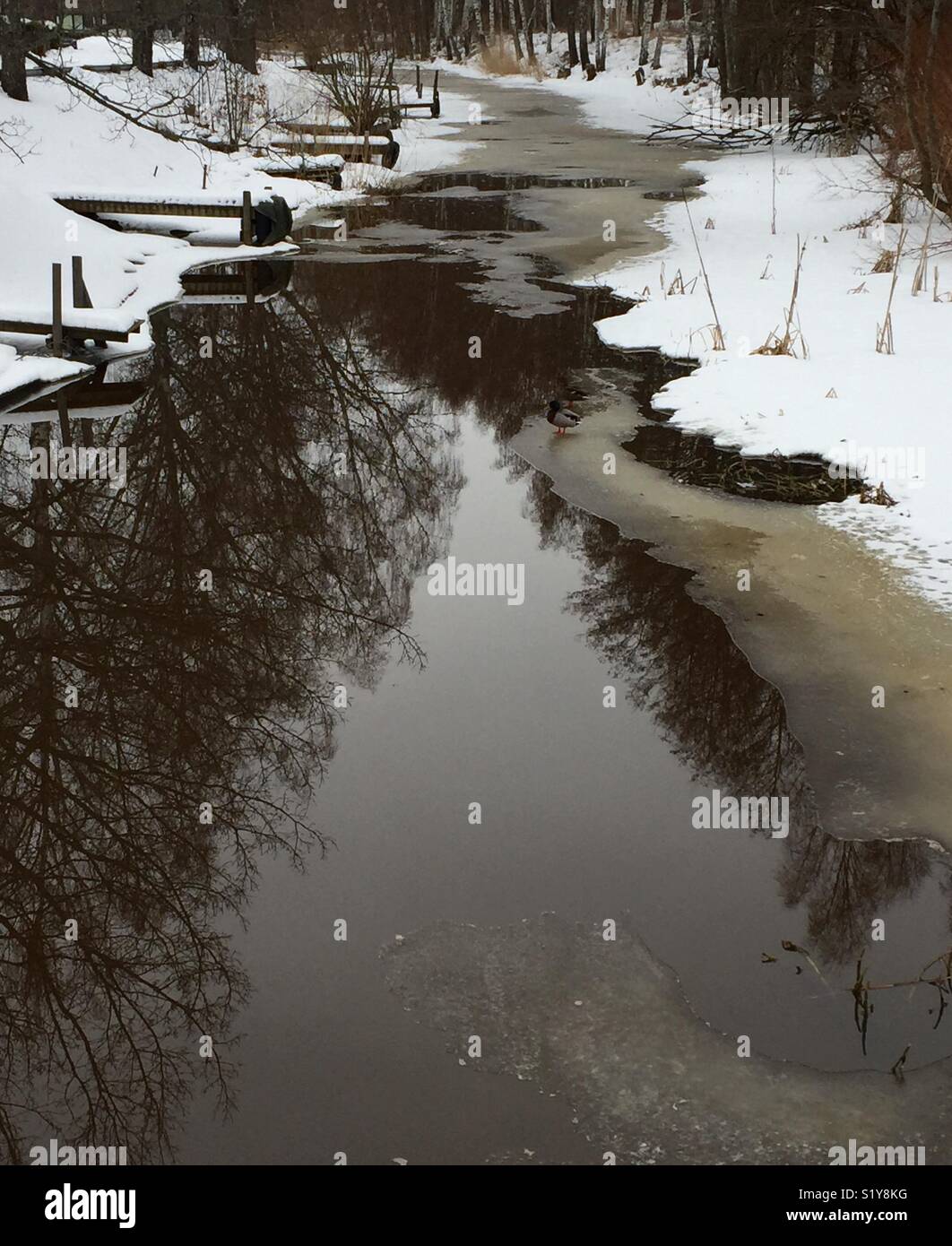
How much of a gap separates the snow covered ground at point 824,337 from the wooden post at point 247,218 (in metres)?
5.72

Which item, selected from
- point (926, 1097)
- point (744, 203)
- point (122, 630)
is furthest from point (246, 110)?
point (926, 1097)

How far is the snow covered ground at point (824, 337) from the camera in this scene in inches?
417

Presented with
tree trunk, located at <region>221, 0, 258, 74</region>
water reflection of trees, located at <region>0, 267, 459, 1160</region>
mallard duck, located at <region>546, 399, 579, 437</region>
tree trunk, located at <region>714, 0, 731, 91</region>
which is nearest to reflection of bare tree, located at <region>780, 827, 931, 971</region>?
water reflection of trees, located at <region>0, 267, 459, 1160</region>

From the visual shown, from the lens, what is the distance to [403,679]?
791 cm

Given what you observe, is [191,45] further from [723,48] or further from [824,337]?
[824,337]

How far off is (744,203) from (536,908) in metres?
20.9

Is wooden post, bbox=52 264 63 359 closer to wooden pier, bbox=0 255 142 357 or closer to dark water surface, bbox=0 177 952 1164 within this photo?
wooden pier, bbox=0 255 142 357

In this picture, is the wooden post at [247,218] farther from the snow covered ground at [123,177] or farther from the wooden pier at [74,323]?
the wooden pier at [74,323]

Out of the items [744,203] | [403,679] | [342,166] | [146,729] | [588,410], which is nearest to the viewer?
[146,729]

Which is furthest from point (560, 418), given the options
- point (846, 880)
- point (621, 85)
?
point (621, 85)

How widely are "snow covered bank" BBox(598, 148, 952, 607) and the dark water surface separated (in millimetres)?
2236

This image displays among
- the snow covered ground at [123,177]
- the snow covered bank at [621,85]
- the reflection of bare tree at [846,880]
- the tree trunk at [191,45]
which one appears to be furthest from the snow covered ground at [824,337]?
the tree trunk at [191,45]
